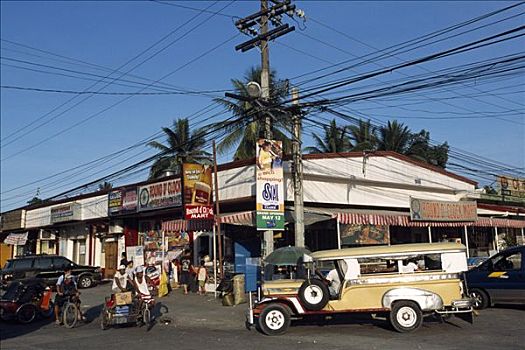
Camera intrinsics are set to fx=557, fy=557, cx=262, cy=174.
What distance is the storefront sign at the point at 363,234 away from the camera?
2198cm

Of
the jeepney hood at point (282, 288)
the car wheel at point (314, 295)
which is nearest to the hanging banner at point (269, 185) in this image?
the jeepney hood at point (282, 288)

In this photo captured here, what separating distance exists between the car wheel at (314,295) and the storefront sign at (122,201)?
16.4 meters

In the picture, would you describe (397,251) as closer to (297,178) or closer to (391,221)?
(297,178)

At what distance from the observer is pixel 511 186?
3462 centimetres

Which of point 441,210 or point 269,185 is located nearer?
point 269,185

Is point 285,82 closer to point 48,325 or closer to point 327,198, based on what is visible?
point 327,198

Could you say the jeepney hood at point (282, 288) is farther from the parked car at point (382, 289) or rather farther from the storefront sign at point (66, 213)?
the storefront sign at point (66, 213)

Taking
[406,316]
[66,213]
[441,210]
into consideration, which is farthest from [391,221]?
[66,213]

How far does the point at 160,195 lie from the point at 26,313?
974 centimetres

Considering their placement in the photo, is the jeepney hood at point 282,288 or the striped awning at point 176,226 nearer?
the jeepney hood at point 282,288

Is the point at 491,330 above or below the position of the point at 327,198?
below

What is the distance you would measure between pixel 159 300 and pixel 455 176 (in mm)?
17484

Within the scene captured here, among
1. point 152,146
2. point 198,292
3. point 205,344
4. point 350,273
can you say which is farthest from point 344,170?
point 152,146

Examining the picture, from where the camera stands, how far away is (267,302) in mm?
12266
